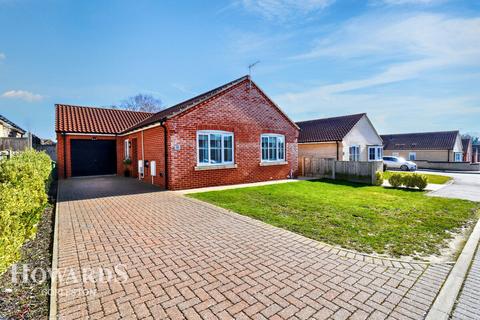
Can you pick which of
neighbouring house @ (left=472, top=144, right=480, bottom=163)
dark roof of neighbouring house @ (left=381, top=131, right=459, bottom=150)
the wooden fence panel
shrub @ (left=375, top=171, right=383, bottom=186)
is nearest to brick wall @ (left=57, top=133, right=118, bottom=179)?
the wooden fence panel

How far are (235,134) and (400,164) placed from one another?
75.4 feet

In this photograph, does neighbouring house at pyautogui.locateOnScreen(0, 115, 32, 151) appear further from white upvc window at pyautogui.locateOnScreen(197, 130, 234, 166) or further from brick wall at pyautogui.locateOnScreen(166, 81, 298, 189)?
white upvc window at pyautogui.locateOnScreen(197, 130, 234, 166)

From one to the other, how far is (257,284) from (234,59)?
1252cm

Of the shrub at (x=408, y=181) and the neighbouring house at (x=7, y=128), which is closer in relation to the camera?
the shrub at (x=408, y=181)

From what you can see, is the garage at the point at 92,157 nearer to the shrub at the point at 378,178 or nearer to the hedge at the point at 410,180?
the shrub at the point at 378,178

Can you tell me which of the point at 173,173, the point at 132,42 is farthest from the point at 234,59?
the point at 173,173

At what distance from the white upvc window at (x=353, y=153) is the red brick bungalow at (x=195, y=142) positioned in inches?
Answer: 329

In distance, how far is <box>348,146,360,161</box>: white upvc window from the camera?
2201 cm

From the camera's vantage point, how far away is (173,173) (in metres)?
10.9

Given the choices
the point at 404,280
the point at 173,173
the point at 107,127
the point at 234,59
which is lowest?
the point at 404,280

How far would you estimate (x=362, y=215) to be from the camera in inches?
275

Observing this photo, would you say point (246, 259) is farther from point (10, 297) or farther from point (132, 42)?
point (132, 42)

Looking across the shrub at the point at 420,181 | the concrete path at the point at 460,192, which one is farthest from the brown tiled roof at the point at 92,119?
the concrete path at the point at 460,192

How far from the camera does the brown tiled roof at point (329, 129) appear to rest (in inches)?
855
